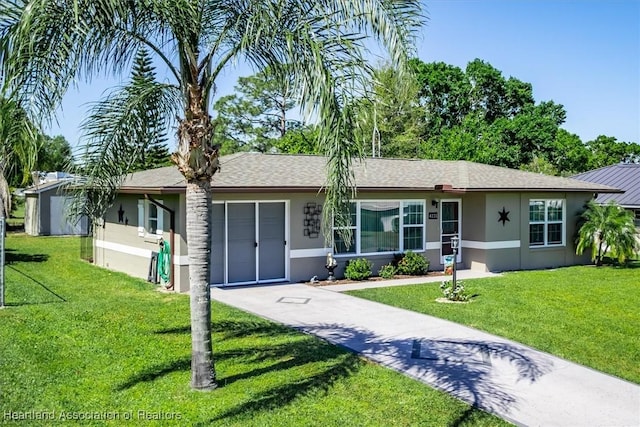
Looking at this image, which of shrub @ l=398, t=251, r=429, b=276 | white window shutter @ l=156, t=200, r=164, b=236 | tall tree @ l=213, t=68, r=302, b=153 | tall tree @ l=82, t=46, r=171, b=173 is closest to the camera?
tall tree @ l=82, t=46, r=171, b=173

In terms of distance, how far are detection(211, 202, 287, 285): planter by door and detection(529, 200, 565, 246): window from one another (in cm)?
778

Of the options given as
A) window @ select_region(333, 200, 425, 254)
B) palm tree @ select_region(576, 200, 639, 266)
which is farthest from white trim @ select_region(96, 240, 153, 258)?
palm tree @ select_region(576, 200, 639, 266)

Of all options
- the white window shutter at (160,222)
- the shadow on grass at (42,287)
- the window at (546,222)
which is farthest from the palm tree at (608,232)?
the shadow on grass at (42,287)

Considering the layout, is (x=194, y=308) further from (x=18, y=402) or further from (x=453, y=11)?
(x=453, y=11)

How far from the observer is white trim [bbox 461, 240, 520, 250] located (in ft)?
50.5

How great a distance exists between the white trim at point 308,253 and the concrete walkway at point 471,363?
2316 millimetres

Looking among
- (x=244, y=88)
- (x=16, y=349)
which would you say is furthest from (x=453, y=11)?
(x=244, y=88)

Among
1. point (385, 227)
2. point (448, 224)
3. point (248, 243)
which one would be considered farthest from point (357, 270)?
point (448, 224)

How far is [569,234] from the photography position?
1720 centimetres

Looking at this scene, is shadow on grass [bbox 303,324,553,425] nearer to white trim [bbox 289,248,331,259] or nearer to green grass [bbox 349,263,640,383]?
green grass [bbox 349,263,640,383]

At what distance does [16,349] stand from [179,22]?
16.1ft

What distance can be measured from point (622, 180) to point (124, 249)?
2201 cm

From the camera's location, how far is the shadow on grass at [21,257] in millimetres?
17406

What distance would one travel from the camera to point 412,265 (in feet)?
47.1
